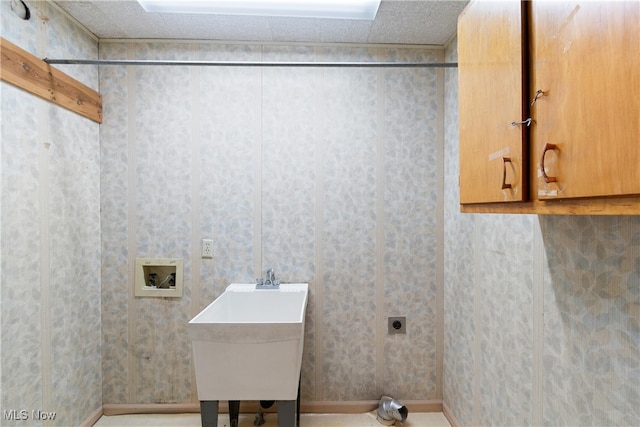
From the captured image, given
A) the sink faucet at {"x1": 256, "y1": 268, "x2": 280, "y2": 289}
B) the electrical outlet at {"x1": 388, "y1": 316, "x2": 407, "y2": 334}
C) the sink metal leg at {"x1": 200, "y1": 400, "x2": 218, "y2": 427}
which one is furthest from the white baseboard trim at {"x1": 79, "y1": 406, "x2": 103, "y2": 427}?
the electrical outlet at {"x1": 388, "y1": 316, "x2": 407, "y2": 334}

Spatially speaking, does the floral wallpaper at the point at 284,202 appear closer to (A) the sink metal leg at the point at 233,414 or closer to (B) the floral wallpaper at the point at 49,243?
(B) the floral wallpaper at the point at 49,243

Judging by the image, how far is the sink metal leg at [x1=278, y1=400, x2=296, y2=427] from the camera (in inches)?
58.4

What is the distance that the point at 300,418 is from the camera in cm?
214

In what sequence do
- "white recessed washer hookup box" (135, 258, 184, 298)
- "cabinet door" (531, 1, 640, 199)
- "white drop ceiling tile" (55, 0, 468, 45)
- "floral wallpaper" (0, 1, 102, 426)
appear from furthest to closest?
"white recessed washer hookup box" (135, 258, 184, 298) < "white drop ceiling tile" (55, 0, 468, 45) < "floral wallpaper" (0, 1, 102, 426) < "cabinet door" (531, 1, 640, 199)

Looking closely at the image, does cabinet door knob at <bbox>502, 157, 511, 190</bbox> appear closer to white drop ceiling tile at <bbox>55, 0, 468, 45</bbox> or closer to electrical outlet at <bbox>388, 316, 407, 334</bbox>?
white drop ceiling tile at <bbox>55, 0, 468, 45</bbox>

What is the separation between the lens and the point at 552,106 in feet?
2.53

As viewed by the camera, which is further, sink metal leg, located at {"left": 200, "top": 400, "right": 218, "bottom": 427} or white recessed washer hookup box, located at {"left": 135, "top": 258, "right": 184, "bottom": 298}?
white recessed washer hookup box, located at {"left": 135, "top": 258, "right": 184, "bottom": 298}

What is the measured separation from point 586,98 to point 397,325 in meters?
1.86

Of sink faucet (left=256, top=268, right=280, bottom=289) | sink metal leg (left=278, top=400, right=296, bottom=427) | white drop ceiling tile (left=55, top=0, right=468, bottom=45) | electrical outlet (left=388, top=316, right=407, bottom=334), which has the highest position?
white drop ceiling tile (left=55, top=0, right=468, bottom=45)

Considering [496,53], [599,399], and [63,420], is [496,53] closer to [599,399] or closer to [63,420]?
[599,399]

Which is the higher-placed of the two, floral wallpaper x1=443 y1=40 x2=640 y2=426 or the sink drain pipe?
floral wallpaper x1=443 y1=40 x2=640 y2=426

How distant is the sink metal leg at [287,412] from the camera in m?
1.48

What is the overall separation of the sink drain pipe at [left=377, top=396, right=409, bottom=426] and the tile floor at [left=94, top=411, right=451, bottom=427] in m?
0.04

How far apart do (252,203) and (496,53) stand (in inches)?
63.8
